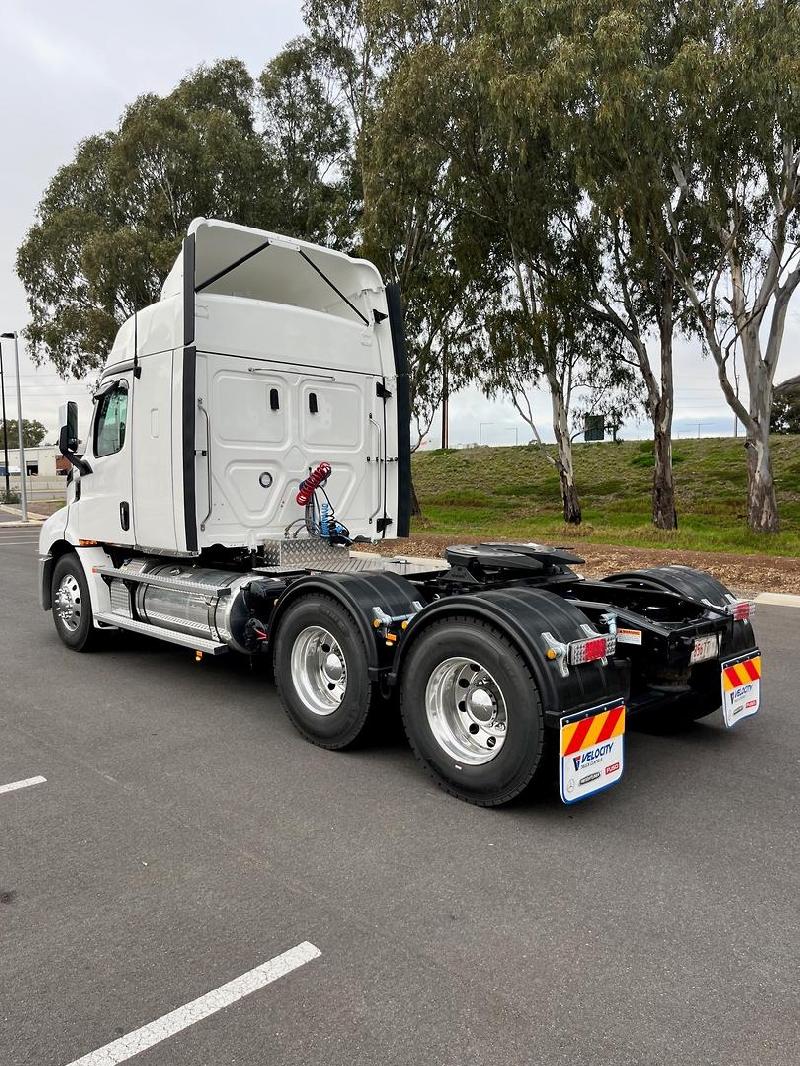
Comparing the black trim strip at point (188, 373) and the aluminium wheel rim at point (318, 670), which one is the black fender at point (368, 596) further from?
the black trim strip at point (188, 373)

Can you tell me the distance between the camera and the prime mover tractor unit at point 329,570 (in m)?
4.17

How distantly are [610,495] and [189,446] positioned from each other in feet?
97.1

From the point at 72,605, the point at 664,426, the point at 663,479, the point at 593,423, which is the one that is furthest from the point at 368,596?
the point at 593,423

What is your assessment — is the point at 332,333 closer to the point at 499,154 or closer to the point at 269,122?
the point at 499,154

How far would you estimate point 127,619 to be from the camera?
7172 mm

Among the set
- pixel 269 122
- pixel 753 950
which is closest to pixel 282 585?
pixel 753 950

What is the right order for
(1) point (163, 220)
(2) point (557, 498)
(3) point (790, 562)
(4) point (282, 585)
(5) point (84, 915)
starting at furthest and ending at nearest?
(2) point (557, 498) → (1) point (163, 220) → (3) point (790, 562) → (4) point (282, 585) → (5) point (84, 915)

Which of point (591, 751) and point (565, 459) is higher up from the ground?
point (565, 459)

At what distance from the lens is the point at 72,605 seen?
7.94 m

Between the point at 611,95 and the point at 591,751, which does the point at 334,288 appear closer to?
the point at 591,751

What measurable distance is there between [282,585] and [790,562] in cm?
1049

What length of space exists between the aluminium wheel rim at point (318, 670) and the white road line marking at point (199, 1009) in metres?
2.27

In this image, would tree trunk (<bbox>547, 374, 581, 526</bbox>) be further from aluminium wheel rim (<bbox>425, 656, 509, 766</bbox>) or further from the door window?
aluminium wheel rim (<bbox>425, 656, 509, 766</bbox>)

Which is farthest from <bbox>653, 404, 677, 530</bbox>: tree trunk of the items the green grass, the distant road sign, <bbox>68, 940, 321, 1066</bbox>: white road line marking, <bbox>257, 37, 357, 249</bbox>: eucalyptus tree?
<bbox>68, 940, 321, 1066</bbox>: white road line marking
